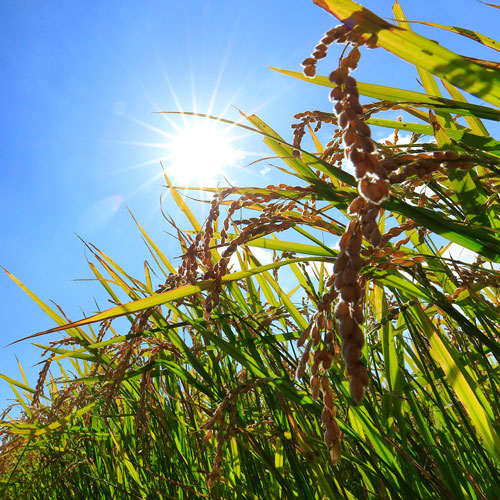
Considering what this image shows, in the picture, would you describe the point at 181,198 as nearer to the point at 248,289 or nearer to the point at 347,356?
the point at 248,289

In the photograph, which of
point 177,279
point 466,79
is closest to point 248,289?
point 177,279

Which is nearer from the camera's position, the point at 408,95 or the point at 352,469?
the point at 408,95

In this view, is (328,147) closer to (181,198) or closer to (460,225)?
(460,225)

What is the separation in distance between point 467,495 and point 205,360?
1444mm

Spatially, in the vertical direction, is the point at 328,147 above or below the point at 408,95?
above

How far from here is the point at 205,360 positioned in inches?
96.6

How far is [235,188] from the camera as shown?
1249mm

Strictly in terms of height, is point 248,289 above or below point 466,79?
above

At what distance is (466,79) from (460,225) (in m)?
0.34

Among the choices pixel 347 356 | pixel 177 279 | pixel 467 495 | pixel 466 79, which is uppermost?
pixel 177 279

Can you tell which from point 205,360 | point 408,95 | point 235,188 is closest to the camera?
point 408,95

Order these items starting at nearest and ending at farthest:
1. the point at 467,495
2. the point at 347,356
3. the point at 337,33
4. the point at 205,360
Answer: the point at 347,356, the point at 337,33, the point at 467,495, the point at 205,360

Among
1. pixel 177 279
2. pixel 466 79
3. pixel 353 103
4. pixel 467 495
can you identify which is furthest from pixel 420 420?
pixel 353 103

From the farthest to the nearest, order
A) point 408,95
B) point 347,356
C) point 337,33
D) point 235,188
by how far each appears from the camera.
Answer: point 235,188 < point 408,95 < point 337,33 < point 347,356
